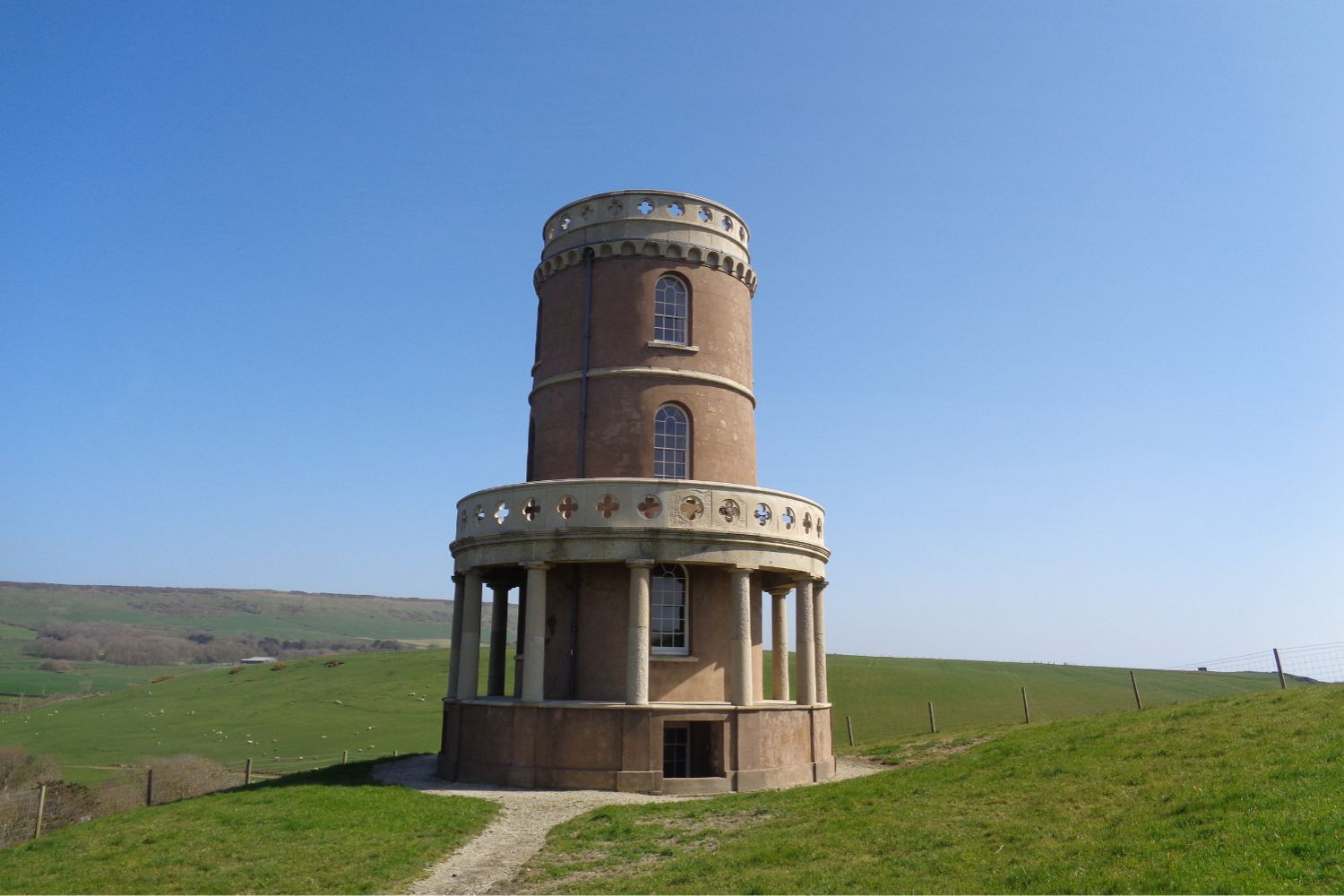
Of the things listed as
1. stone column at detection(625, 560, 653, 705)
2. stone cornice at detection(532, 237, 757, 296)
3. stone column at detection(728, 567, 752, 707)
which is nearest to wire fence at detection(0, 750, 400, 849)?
stone column at detection(625, 560, 653, 705)

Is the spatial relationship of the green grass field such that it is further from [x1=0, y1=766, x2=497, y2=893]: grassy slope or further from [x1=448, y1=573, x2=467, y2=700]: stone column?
[x1=0, y1=766, x2=497, y2=893]: grassy slope

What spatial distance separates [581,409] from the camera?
27.2 m

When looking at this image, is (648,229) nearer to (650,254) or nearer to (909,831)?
(650,254)

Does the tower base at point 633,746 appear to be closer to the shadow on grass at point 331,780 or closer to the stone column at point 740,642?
the stone column at point 740,642

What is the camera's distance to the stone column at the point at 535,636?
22.9 metres

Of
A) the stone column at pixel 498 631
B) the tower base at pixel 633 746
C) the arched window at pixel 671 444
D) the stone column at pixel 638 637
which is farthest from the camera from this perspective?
the stone column at pixel 498 631

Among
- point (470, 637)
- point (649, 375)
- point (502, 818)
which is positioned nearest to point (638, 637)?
point (502, 818)

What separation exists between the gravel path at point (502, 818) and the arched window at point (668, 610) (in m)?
4.42

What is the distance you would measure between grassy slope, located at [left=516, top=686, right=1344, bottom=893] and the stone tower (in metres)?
3.65

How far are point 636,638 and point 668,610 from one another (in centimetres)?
250

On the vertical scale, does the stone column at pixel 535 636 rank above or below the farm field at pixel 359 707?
above

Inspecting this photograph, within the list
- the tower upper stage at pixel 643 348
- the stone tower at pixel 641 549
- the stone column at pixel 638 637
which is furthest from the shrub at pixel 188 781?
the tower upper stage at pixel 643 348

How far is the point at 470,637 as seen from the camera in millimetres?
25891

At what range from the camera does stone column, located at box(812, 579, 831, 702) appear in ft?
87.1
